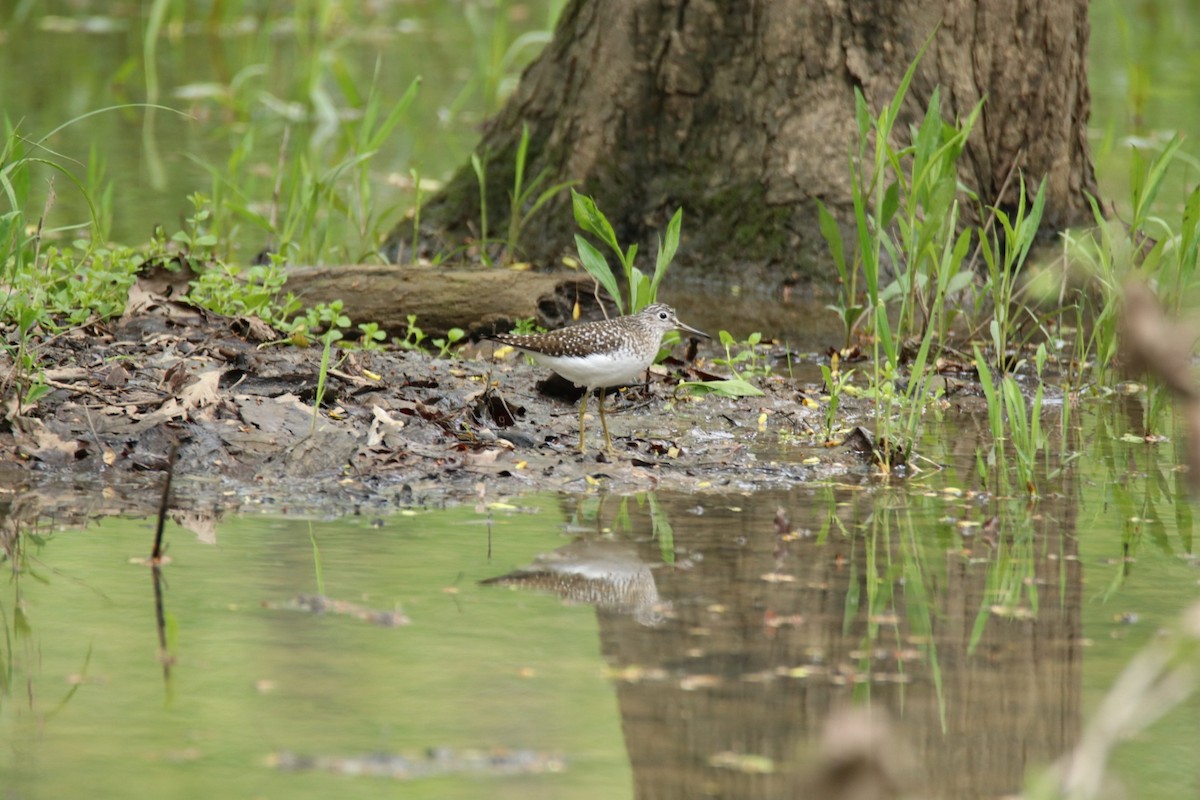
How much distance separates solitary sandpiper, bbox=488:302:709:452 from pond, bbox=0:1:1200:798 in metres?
0.69

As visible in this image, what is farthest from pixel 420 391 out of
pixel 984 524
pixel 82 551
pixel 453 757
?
pixel 453 757

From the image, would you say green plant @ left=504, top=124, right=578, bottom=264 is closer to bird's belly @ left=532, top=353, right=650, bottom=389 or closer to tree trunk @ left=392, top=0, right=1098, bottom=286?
tree trunk @ left=392, top=0, right=1098, bottom=286

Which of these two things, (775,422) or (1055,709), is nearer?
(1055,709)

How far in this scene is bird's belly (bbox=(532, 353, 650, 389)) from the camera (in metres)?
6.96

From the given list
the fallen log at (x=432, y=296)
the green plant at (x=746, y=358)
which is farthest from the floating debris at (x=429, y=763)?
the fallen log at (x=432, y=296)

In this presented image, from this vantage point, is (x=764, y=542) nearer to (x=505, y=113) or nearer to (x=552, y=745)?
(x=552, y=745)

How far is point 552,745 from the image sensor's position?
161 inches

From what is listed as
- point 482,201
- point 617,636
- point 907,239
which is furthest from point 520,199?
point 617,636

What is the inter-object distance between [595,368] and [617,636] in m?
2.26

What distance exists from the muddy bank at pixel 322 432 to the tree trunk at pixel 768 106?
2745mm

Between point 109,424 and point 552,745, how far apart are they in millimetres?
3387

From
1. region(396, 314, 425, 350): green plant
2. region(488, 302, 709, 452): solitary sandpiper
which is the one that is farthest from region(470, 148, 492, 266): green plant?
region(488, 302, 709, 452): solitary sandpiper

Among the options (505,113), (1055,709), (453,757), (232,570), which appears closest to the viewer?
(453,757)

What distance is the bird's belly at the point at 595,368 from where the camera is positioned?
696 centimetres
